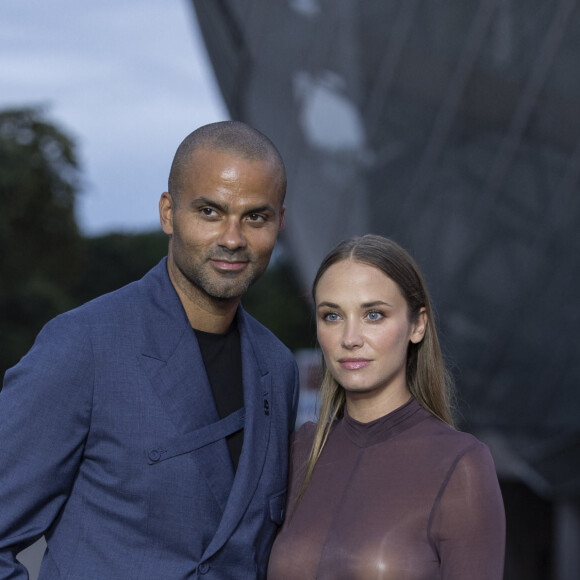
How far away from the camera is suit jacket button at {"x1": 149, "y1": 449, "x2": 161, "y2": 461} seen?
2.94 metres

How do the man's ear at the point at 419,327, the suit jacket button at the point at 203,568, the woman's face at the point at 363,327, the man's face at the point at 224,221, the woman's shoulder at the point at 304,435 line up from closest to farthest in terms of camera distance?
the suit jacket button at the point at 203,568
the man's face at the point at 224,221
the woman's face at the point at 363,327
the man's ear at the point at 419,327
the woman's shoulder at the point at 304,435

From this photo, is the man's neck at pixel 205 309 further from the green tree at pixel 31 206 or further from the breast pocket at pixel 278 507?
the green tree at pixel 31 206

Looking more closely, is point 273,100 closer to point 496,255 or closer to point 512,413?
point 496,255

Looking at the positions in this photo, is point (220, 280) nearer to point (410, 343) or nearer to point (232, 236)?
point (232, 236)

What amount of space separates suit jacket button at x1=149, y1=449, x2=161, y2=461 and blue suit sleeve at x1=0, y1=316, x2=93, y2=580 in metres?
0.20

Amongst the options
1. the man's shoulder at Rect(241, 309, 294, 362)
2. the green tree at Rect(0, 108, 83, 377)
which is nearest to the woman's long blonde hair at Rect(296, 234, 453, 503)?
the man's shoulder at Rect(241, 309, 294, 362)

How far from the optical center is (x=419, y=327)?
3.48 m

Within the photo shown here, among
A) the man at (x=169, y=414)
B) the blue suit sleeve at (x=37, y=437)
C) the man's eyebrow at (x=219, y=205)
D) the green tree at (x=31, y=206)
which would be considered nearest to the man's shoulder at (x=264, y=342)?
the man at (x=169, y=414)

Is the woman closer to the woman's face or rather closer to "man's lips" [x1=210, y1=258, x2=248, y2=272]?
the woman's face

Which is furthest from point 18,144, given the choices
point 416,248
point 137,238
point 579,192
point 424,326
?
point 137,238

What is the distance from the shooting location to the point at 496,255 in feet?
47.3

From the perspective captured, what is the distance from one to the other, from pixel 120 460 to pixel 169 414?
0.68 feet

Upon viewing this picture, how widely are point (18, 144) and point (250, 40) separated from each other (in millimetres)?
16771

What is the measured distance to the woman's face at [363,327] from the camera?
3314 mm
